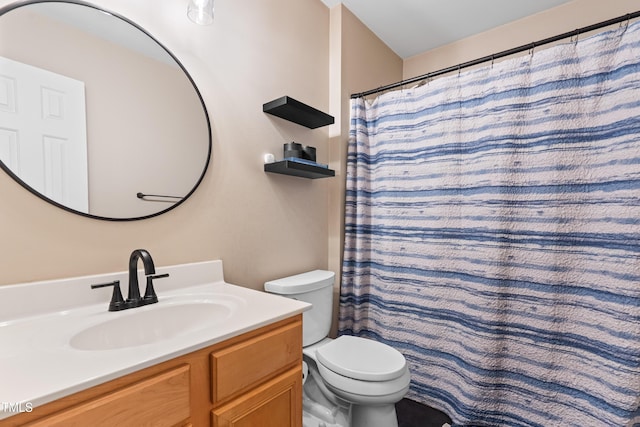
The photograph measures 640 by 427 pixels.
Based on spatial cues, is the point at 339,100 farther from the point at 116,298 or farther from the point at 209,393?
the point at 209,393

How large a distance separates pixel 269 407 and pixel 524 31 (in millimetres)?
2757

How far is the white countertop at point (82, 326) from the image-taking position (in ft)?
1.80

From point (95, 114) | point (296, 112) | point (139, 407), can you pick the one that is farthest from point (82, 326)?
point (296, 112)

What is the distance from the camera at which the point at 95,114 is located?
1006mm

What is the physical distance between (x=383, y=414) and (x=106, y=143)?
158 cm

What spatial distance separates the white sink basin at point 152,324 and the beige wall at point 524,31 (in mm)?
2488

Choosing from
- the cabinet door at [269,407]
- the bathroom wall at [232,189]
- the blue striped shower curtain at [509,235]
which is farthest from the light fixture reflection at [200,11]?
the cabinet door at [269,407]

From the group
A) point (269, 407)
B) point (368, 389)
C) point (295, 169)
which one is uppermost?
point (295, 169)

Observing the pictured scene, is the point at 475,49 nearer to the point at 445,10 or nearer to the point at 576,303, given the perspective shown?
the point at 445,10

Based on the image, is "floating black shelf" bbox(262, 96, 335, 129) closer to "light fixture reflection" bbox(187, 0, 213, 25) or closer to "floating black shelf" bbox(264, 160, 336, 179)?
"floating black shelf" bbox(264, 160, 336, 179)

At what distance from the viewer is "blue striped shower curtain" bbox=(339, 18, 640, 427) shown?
4.13 feet

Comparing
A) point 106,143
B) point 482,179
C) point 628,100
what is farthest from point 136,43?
point 628,100

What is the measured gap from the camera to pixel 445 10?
1.98m

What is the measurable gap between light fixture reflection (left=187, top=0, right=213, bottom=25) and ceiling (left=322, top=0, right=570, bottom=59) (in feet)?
3.50
